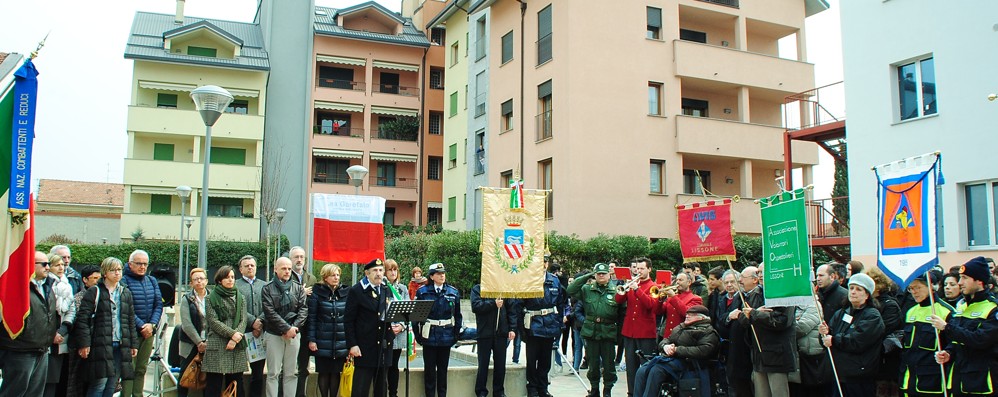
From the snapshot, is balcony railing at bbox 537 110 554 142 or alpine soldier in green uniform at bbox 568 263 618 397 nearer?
alpine soldier in green uniform at bbox 568 263 618 397

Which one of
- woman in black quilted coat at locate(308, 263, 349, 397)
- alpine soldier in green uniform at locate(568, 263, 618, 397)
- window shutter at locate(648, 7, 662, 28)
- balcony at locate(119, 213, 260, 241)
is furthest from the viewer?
balcony at locate(119, 213, 260, 241)

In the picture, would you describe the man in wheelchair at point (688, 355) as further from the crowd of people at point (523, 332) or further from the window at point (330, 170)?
the window at point (330, 170)

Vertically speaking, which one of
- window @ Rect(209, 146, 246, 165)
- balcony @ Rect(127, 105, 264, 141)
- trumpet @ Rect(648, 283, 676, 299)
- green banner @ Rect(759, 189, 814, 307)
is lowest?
trumpet @ Rect(648, 283, 676, 299)

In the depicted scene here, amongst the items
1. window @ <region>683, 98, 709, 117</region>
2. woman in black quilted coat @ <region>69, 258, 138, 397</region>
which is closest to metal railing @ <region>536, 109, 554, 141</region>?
window @ <region>683, 98, 709, 117</region>

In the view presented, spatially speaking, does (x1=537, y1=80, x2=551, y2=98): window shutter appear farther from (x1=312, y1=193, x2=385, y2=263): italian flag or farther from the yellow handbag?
the yellow handbag

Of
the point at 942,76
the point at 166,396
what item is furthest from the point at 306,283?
the point at 942,76

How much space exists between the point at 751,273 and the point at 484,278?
3715 mm

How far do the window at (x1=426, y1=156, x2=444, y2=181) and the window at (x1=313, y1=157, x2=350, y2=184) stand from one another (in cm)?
481

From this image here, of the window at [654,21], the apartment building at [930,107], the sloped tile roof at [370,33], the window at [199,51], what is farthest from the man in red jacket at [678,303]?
the window at [199,51]

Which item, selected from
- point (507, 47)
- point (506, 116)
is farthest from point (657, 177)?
point (507, 47)

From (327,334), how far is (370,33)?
129 ft

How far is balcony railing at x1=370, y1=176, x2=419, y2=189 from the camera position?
48.2 m

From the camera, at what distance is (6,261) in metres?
6.69

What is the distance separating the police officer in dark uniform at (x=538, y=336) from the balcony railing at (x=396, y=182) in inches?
1435
